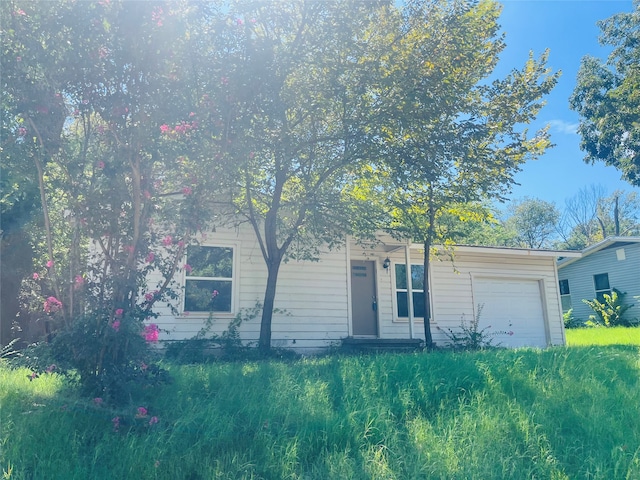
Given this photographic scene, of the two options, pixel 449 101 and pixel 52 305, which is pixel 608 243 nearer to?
pixel 449 101

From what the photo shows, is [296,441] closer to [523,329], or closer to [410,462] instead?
[410,462]

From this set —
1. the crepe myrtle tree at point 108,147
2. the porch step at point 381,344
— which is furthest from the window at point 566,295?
the crepe myrtle tree at point 108,147

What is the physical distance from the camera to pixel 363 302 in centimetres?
1162

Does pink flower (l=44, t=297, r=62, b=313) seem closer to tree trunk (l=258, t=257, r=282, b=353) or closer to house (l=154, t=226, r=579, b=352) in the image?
house (l=154, t=226, r=579, b=352)

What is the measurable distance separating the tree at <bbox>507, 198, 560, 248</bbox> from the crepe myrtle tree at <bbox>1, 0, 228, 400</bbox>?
4508 centimetres

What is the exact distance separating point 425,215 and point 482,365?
5.02m

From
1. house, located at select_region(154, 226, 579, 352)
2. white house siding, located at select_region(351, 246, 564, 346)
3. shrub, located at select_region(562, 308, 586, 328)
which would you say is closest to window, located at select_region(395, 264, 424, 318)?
house, located at select_region(154, 226, 579, 352)

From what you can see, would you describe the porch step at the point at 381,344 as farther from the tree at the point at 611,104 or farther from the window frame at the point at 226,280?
→ the tree at the point at 611,104

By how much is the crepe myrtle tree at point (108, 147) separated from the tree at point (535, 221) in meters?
45.1

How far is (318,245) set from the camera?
398 inches

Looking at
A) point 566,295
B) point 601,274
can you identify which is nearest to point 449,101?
point 601,274

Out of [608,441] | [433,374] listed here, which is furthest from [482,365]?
[608,441]

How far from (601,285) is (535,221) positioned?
86.5 feet

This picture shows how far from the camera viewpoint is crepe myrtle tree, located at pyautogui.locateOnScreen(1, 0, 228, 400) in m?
4.38
